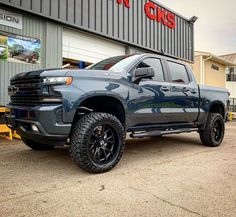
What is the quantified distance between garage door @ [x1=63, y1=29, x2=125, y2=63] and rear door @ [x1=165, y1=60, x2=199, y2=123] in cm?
502

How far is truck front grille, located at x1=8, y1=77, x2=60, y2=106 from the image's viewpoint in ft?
11.8

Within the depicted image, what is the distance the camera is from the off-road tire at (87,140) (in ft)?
12.0

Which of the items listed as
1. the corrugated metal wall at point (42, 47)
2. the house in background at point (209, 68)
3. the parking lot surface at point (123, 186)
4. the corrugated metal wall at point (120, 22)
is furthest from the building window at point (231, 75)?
the parking lot surface at point (123, 186)

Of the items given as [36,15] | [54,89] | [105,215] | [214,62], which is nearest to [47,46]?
[36,15]

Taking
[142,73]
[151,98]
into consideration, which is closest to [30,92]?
[142,73]

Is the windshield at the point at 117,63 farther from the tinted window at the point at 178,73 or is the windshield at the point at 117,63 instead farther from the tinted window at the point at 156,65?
the tinted window at the point at 178,73

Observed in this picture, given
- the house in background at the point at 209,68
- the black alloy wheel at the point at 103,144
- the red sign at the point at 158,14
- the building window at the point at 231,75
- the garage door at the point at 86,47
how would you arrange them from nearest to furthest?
the black alloy wheel at the point at 103,144
the garage door at the point at 86,47
the red sign at the point at 158,14
the house in background at the point at 209,68
the building window at the point at 231,75

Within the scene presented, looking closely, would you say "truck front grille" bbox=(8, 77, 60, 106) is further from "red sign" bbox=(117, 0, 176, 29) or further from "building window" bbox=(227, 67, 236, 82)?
"building window" bbox=(227, 67, 236, 82)

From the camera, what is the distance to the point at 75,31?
9.84 m

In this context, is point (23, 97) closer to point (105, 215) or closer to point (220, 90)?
point (105, 215)

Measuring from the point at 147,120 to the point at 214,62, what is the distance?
73.0 ft

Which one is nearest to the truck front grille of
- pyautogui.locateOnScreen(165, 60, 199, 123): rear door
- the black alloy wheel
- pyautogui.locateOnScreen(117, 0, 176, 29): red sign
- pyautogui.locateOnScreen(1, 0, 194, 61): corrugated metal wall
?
the black alloy wheel

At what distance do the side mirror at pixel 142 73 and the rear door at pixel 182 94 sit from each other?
3.26ft

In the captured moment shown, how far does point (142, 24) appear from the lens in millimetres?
12562
